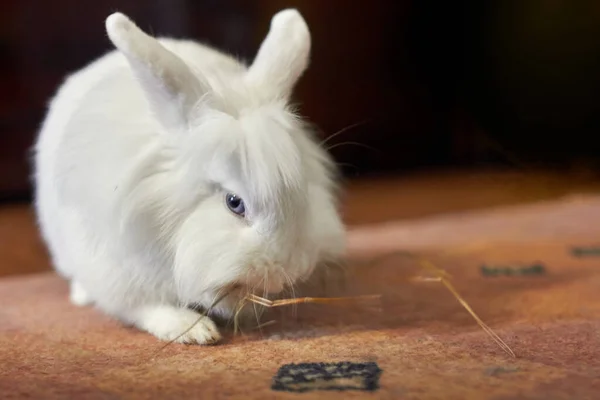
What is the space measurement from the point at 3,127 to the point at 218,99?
5.44 feet

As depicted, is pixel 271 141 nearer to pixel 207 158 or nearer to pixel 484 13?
pixel 207 158

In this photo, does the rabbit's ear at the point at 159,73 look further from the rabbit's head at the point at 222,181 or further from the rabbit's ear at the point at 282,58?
the rabbit's ear at the point at 282,58

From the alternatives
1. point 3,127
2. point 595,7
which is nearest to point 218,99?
point 3,127

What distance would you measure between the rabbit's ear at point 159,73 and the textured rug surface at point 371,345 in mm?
355

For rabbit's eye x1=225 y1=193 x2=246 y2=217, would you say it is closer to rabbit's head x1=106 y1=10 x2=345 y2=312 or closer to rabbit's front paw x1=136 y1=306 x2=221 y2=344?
rabbit's head x1=106 y1=10 x2=345 y2=312

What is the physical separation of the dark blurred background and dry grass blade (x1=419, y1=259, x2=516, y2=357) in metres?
1.18

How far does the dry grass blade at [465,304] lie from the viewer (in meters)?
1.10

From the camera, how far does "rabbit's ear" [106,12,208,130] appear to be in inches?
41.8

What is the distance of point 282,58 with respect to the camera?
123 cm

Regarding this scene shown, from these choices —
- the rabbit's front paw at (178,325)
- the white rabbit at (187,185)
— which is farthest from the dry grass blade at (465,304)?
the rabbit's front paw at (178,325)

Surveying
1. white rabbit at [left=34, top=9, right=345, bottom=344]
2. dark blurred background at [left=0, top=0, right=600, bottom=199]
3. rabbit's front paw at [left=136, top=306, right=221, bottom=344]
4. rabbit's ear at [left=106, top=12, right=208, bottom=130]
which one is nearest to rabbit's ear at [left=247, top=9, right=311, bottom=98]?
Result: white rabbit at [left=34, top=9, right=345, bottom=344]

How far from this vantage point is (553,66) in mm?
3027

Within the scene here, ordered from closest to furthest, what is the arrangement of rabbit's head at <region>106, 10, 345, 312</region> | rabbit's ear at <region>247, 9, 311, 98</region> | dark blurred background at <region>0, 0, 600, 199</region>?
rabbit's head at <region>106, 10, 345, 312</region> → rabbit's ear at <region>247, 9, 311, 98</region> → dark blurred background at <region>0, 0, 600, 199</region>

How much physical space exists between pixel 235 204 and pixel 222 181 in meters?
0.04
